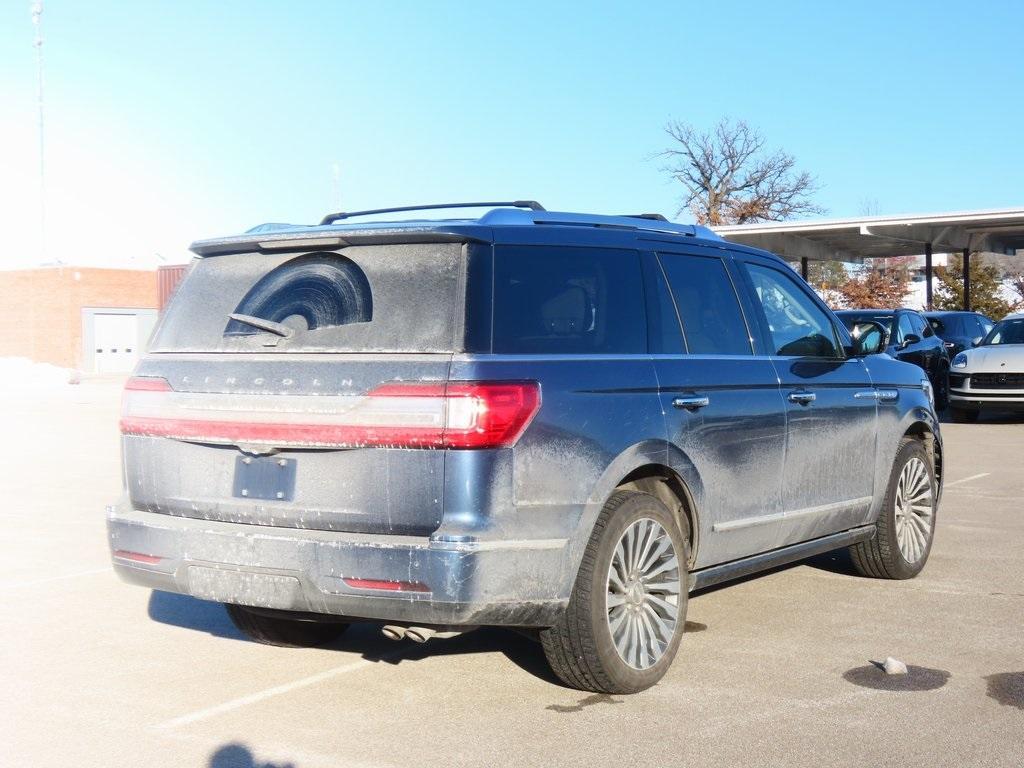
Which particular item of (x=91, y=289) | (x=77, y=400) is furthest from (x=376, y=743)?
(x=91, y=289)

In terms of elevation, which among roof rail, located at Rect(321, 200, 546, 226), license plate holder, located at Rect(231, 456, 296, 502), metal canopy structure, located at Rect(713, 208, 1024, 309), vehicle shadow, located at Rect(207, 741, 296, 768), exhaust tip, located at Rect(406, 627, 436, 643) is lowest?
vehicle shadow, located at Rect(207, 741, 296, 768)

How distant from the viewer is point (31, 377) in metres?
46.2

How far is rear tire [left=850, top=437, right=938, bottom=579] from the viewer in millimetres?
7566

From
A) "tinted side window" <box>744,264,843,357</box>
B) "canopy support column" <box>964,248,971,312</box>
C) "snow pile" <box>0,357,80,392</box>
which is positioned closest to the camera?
"tinted side window" <box>744,264,843,357</box>

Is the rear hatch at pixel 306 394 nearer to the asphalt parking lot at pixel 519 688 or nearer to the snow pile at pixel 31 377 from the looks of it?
the asphalt parking lot at pixel 519 688

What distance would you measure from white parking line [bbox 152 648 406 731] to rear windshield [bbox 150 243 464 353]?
147 cm

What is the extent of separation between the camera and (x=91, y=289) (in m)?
61.2

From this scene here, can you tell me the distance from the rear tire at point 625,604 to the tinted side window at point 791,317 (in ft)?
5.22

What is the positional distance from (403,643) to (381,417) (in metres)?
2.09

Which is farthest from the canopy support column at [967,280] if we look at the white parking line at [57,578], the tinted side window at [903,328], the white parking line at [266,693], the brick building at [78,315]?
the brick building at [78,315]

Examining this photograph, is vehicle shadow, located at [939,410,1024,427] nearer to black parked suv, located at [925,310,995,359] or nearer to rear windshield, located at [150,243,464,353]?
black parked suv, located at [925,310,995,359]

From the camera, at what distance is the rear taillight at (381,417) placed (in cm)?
470

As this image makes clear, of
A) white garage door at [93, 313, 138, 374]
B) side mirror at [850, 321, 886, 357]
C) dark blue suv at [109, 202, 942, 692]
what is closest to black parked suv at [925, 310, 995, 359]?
side mirror at [850, 321, 886, 357]

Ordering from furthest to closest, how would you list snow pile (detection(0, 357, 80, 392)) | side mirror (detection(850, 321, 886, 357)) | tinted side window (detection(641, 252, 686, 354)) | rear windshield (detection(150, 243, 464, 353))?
snow pile (detection(0, 357, 80, 392))
side mirror (detection(850, 321, 886, 357))
tinted side window (detection(641, 252, 686, 354))
rear windshield (detection(150, 243, 464, 353))
